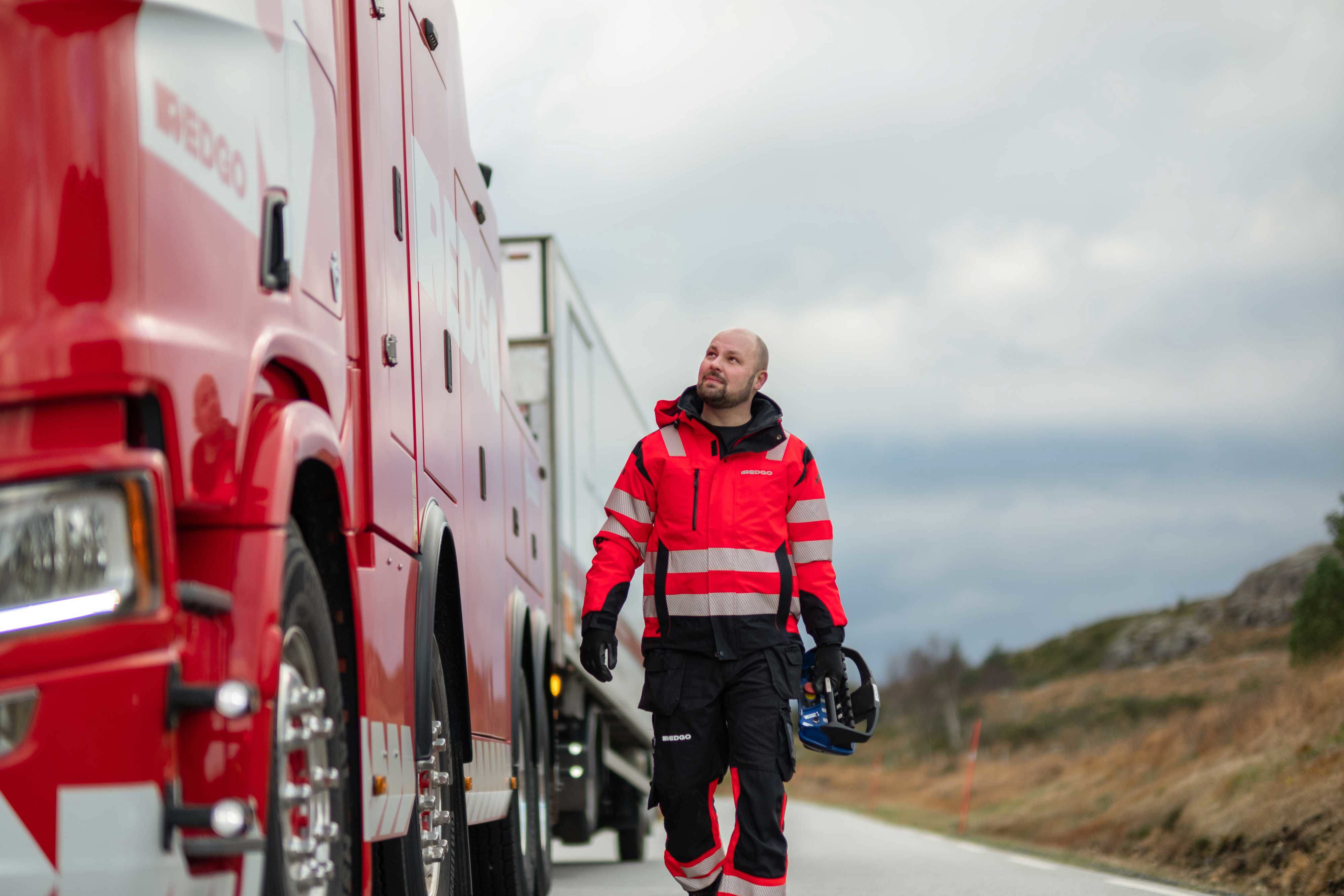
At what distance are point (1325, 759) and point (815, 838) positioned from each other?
6.84 metres

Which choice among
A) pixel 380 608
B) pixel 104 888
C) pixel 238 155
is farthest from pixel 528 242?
pixel 104 888

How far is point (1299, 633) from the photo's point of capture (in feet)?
118

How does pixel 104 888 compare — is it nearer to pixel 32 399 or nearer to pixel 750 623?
pixel 32 399

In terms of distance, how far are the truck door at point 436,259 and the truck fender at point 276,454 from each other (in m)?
1.63

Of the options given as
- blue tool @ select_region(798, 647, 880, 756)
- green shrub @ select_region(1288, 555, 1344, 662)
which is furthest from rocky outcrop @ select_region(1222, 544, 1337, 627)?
blue tool @ select_region(798, 647, 880, 756)

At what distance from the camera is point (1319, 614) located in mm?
36500

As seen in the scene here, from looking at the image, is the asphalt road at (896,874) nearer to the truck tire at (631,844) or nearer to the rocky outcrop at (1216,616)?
the truck tire at (631,844)

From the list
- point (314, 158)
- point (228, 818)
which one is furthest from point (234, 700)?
point (314, 158)

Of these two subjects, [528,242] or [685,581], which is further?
[528,242]

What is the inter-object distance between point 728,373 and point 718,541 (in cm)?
58

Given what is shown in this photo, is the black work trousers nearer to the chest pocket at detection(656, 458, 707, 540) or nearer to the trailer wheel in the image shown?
the chest pocket at detection(656, 458, 707, 540)

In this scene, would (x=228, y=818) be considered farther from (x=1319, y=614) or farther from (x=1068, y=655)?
(x=1068, y=655)

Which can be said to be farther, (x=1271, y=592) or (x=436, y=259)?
(x=1271, y=592)

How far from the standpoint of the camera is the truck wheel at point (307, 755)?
3.13m
